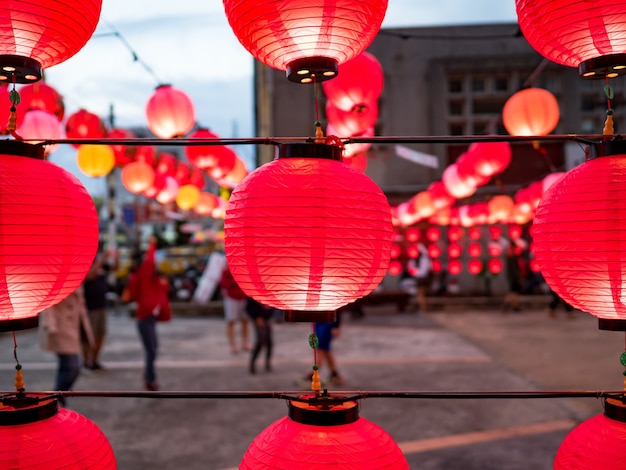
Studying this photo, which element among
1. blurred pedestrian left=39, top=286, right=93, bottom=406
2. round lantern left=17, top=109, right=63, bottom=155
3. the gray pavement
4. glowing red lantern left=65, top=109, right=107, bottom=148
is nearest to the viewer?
round lantern left=17, top=109, right=63, bottom=155

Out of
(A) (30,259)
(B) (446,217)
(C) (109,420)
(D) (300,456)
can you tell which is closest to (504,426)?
(C) (109,420)

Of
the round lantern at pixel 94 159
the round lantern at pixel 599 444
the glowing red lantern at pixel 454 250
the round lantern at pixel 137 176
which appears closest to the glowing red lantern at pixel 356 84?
the round lantern at pixel 599 444

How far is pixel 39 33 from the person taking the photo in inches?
64.9

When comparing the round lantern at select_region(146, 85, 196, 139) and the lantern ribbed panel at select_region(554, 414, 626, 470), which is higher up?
the round lantern at select_region(146, 85, 196, 139)

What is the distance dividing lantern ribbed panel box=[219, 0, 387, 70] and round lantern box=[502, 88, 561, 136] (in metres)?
3.55

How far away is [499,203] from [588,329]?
3.76 meters

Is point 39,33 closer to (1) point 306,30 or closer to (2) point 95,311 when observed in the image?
(1) point 306,30

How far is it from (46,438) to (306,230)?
3.31ft

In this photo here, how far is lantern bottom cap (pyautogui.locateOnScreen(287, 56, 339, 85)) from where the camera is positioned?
1709 mm

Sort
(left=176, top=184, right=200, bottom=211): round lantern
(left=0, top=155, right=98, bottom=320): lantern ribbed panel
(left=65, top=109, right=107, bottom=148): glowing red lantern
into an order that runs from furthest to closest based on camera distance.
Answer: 1. (left=176, top=184, right=200, bottom=211): round lantern
2. (left=65, top=109, right=107, bottom=148): glowing red lantern
3. (left=0, top=155, right=98, bottom=320): lantern ribbed panel

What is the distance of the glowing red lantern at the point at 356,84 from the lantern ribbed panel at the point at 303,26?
2234 mm

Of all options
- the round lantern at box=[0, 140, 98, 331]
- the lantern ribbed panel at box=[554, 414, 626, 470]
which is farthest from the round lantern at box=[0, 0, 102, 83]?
the lantern ribbed panel at box=[554, 414, 626, 470]

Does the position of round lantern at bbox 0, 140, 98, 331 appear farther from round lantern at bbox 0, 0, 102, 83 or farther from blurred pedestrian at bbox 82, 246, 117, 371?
blurred pedestrian at bbox 82, 246, 117, 371

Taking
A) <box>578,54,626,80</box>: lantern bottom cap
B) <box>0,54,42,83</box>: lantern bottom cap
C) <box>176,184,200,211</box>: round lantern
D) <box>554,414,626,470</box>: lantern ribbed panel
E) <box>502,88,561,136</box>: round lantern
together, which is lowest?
<box>554,414,626,470</box>: lantern ribbed panel
